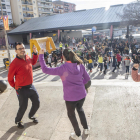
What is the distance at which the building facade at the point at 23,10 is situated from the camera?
52388 millimetres

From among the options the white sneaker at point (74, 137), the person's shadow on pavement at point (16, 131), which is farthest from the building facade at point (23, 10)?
the white sneaker at point (74, 137)

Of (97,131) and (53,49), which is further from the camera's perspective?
(53,49)

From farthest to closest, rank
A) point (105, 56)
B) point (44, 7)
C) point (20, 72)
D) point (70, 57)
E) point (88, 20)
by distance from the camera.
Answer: point (44, 7) < point (88, 20) < point (105, 56) < point (20, 72) < point (70, 57)

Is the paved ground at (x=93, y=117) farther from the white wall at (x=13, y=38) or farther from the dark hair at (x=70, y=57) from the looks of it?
the white wall at (x=13, y=38)

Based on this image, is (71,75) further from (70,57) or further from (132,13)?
(132,13)

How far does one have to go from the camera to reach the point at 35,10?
198 ft

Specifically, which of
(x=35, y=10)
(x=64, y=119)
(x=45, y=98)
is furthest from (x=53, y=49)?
(x=35, y=10)

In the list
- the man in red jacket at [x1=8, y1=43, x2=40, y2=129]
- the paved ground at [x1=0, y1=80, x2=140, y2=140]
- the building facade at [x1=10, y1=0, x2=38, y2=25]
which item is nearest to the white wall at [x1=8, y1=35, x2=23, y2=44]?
the building facade at [x1=10, y1=0, x2=38, y2=25]

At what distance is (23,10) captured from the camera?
5500 cm

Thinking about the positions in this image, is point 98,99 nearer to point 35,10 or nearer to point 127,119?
point 127,119

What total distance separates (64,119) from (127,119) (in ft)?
4.58

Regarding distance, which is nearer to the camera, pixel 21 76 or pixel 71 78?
pixel 71 78

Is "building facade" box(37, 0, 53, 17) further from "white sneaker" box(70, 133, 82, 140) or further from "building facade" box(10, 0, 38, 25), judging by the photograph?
"white sneaker" box(70, 133, 82, 140)

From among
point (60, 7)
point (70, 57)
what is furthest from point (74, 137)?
point (60, 7)
